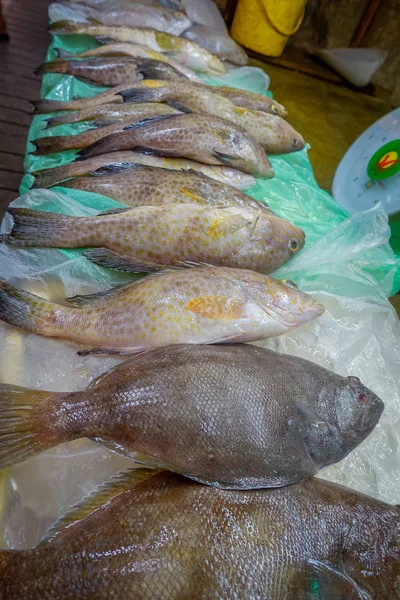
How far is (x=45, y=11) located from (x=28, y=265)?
5018 millimetres

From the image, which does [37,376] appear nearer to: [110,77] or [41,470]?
[41,470]

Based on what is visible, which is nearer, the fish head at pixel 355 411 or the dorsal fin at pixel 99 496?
the dorsal fin at pixel 99 496

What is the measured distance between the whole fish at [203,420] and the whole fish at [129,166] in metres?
1.36

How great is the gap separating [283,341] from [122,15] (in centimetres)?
433

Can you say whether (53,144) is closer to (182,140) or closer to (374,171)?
(182,140)

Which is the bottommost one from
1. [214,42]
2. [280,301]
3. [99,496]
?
[99,496]

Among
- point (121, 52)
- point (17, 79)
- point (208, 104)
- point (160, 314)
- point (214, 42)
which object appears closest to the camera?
point (160, 314)

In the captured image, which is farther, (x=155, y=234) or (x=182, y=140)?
(x=182, y=140)

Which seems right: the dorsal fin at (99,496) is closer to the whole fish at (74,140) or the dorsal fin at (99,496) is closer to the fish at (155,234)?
the fish at (155,234)

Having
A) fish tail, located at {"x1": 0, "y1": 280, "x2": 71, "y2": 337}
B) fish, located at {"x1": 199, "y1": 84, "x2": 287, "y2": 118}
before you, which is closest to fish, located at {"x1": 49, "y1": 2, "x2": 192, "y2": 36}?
fish, located at {"x1": 199, "y1": 84, "x2": 287, "y2": 118}

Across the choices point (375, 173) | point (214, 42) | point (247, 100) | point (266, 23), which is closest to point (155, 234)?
point (375, 173)

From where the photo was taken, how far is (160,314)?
1.50 m

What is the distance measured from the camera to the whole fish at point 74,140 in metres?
2.50

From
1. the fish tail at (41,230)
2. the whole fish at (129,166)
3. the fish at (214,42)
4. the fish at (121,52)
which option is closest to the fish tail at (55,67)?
the fish at (121,52)
